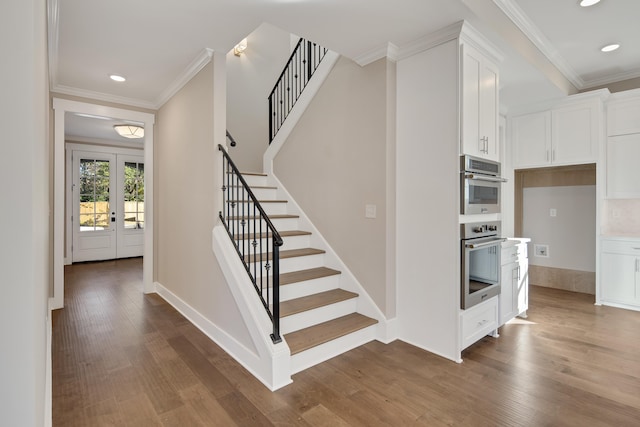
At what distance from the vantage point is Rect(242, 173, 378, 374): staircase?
257cm

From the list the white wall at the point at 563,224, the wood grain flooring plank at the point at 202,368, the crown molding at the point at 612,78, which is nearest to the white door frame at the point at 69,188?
the wood grain flooring plank at the point at 202,368

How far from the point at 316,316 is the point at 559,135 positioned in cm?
394

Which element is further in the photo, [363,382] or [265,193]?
[265,193]

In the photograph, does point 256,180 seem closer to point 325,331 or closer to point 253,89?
point 253,89

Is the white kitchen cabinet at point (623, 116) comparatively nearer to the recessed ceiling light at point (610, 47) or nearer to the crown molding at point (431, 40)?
the recessed ceiling light at point (610, 47)

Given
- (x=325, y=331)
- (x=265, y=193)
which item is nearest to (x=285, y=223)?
(x=265, y=193)

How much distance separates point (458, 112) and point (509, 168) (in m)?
2.57

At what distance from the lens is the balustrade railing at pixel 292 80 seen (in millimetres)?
4250

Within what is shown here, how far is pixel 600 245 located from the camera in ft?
13.2

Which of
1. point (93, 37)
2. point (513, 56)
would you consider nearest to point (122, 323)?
point (93, 37)

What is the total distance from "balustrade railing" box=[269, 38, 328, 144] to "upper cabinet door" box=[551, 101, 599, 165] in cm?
323

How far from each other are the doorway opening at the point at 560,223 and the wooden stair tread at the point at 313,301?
137 inches

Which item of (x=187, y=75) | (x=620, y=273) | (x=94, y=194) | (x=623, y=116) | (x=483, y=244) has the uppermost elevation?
(x=187, y=75)

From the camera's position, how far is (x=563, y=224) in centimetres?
468
